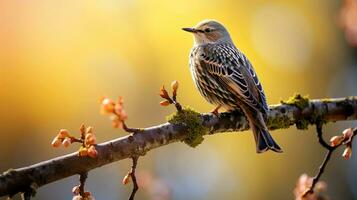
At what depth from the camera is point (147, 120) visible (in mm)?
11789

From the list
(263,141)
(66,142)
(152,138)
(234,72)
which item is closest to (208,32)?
(234,72)

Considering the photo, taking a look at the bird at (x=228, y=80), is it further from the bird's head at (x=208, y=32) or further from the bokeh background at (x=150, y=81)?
the bokeh background at (x=150, y=81)

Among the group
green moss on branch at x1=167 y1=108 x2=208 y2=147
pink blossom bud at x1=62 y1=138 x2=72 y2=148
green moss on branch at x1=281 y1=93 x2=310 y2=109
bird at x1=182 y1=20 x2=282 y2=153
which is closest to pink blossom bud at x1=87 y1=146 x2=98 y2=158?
pink blossom bud at x1=62 y1=138 x2=72 y2=148

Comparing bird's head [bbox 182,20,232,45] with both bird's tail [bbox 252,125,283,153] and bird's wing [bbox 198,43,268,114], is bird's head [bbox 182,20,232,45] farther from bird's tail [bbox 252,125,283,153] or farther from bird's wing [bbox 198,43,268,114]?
bird's tail [bbox 252,125,283,153]

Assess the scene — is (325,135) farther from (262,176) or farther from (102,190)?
(102,190)

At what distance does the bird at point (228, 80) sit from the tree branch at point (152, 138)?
0.13m

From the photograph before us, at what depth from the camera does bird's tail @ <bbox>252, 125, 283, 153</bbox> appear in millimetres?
5995

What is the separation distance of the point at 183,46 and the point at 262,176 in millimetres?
2475

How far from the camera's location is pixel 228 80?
22.4ft

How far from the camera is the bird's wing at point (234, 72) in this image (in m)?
6.46

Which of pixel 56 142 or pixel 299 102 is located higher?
pixel 56 142

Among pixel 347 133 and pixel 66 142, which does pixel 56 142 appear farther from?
pixel 347 133

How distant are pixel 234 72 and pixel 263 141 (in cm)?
103

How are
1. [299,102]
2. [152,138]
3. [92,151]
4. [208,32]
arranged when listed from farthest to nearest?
1. [208,32]
2. [299,102]
3. [152,138]
4. [92,151]
